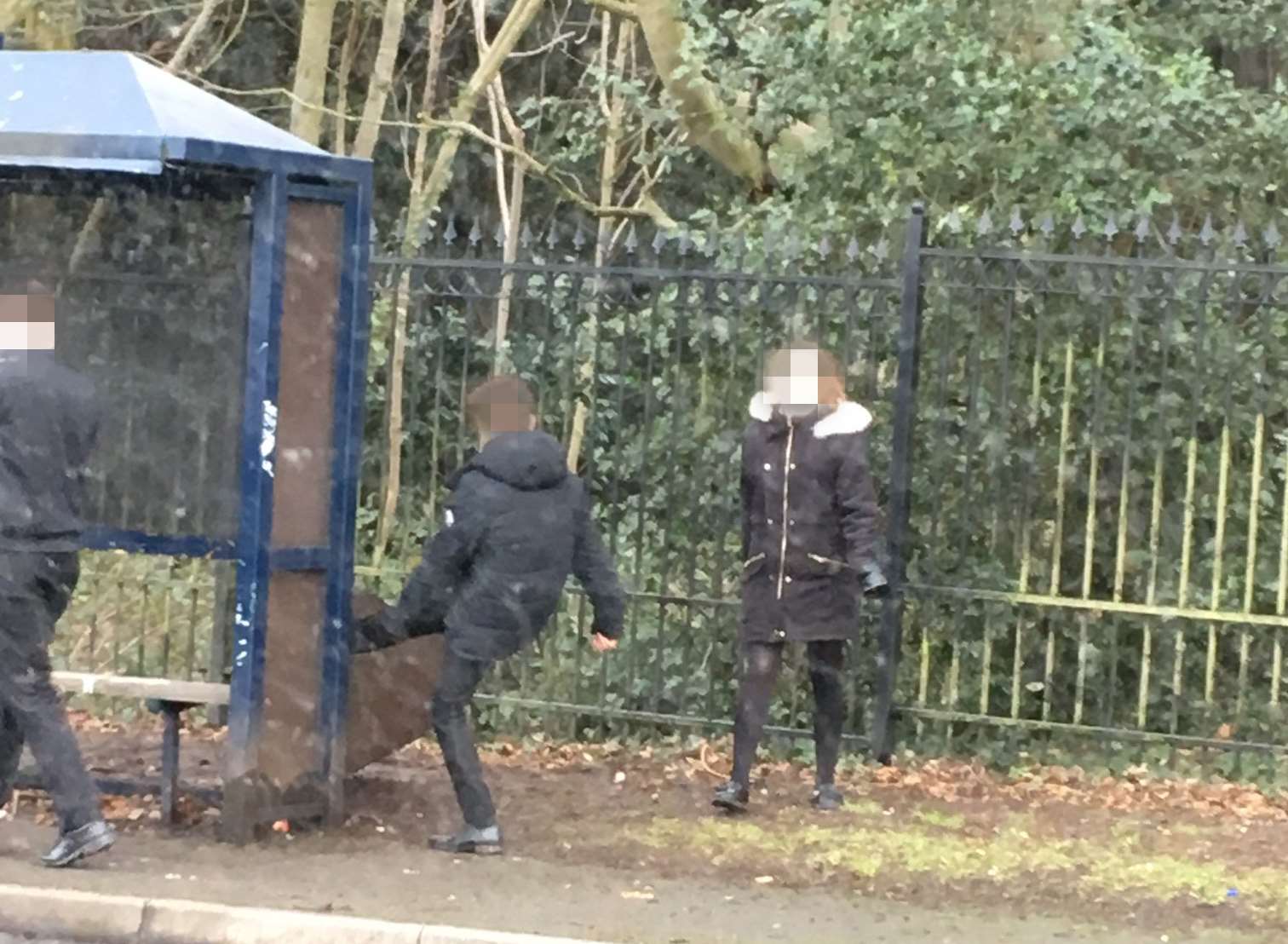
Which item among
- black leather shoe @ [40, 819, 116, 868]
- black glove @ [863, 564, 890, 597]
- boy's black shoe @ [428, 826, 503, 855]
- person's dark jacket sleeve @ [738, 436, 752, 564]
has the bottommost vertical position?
boy's black shoe @ [428, 826, 503, 855]

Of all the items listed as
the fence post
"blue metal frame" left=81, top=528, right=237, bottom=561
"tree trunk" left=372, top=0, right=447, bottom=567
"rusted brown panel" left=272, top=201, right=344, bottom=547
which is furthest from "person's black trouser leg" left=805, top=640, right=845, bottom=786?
"tree trunk" left=372, top=0, right=447, bottom=567

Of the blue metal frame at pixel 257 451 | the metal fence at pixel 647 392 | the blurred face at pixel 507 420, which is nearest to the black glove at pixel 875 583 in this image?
the metal fence at pixel 647 392

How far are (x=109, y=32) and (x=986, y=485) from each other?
9.29m

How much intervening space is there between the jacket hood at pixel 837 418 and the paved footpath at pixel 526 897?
1.83 meters

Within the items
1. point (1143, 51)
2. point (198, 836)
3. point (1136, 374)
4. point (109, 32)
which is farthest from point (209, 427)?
point (109, 32)

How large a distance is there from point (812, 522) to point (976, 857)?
1359 mm

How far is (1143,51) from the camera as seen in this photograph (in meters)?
10.1

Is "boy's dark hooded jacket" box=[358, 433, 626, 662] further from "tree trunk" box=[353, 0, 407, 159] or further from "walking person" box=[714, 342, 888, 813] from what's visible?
"tree trunk" box=[353, 0, 407, 159]

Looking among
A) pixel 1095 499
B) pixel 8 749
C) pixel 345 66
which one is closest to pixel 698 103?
pixel 1095 499

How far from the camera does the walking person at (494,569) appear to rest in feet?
21.8

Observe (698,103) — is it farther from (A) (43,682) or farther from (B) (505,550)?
(A) (43,682)

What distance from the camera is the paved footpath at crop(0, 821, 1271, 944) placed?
230 inches

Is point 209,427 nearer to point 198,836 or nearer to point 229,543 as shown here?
point 229,543

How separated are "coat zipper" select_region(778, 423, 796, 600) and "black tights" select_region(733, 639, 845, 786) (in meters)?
0.29
